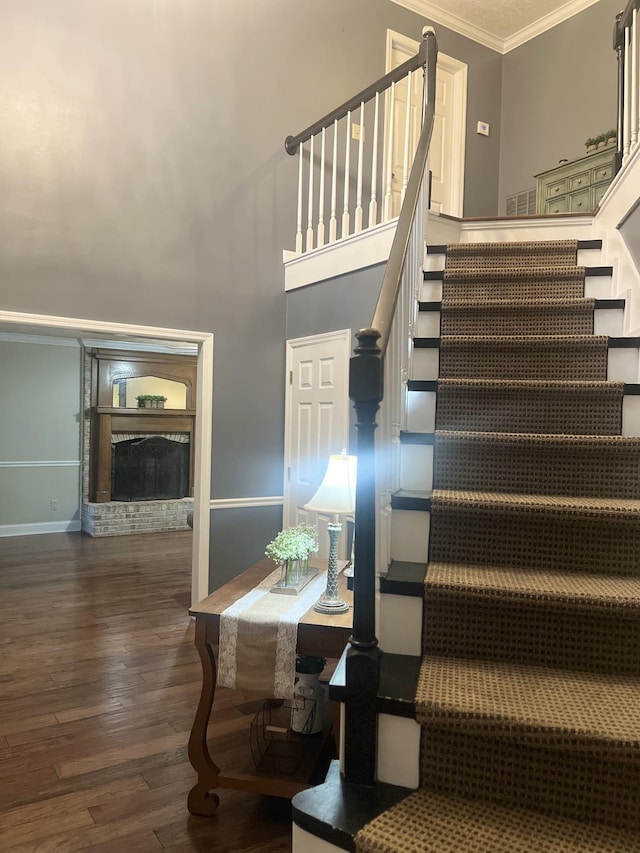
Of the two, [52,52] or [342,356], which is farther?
[342,356]

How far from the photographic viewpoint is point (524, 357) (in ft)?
8.32

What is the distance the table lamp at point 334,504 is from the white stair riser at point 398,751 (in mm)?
909

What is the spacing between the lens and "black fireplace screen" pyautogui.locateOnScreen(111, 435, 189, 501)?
8.13 metres

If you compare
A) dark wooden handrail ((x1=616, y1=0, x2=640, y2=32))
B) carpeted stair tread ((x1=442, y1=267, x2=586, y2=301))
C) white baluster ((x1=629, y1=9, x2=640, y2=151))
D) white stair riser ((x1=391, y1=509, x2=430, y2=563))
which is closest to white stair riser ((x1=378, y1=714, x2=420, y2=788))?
white stair riser ((x1=391, y1=509, x2=430, y2=563))

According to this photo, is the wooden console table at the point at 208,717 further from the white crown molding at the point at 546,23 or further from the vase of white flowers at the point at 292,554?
the white crown molding at the point at 546,23

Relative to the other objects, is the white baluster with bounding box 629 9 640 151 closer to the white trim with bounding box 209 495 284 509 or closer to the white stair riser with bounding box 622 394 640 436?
the white stair riser with bounding box 622 394 640 436

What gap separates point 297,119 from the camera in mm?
4730

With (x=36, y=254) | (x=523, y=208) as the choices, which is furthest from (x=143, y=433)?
(x=523, y=208)

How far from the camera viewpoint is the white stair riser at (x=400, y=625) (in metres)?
1.59

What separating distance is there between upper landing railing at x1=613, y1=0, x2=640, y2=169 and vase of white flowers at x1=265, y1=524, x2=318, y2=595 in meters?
2.41

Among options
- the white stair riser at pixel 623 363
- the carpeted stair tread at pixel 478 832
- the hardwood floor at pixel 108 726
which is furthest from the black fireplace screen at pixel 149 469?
the carpeted stair tread at pixel 478 832

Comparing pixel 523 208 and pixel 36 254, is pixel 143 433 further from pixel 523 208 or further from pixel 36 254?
pixel 523 208

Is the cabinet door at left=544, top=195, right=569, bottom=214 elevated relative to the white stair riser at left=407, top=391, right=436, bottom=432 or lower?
elevated

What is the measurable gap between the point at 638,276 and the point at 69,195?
3457 mm
